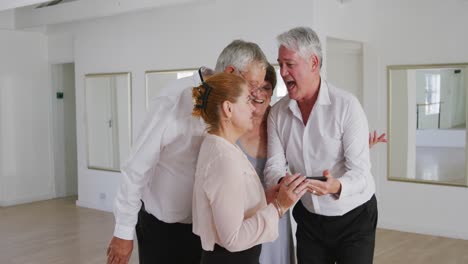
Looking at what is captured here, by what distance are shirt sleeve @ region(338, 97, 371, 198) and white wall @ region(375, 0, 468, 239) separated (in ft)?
14.6

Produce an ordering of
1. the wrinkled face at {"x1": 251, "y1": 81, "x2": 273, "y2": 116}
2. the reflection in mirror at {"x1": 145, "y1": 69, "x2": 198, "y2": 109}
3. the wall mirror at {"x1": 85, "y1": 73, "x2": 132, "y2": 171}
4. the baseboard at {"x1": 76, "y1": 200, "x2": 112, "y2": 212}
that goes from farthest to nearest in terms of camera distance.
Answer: the baseboard at {"x1": 76, "y1": 200, "x2": 112, "y2": 212}
the wall mirror at {"x1": 85, "y1": 73, "x2": 132, "y2": 171}
the reflection in mirror at {"x1": 145, "y1": 69, "x2": 198, "y2": 109}
the wrinkled face at {"x1": 251, "y1": 81, "x2": 273, "y2": 116}

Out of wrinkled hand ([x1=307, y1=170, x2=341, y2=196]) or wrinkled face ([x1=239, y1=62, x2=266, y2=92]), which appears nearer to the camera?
wrinkled hand ([x1=307, y1=170, x2=341, y2=196])

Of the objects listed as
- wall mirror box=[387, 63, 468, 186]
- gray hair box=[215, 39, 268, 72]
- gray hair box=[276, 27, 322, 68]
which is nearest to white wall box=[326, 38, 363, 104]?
wall mirror box=[387, 63, 468, 186]

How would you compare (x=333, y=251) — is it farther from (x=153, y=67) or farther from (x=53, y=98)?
(x=53, y=98)

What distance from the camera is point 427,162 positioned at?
671 cm

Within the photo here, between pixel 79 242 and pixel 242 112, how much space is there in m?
4.98

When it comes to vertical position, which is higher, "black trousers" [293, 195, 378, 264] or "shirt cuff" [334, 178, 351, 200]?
"shirt cuff" [334, 178, 351, 200]

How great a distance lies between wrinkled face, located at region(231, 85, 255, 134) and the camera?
1964mm

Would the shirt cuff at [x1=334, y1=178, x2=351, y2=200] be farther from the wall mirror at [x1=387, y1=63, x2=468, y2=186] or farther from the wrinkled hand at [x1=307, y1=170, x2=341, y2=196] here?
the wall mirror at [x1=387, y1=63, x2=468, y2=186]

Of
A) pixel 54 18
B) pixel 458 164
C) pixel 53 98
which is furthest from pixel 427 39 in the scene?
pixel 53 98

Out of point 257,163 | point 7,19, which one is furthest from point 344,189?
point 7,19

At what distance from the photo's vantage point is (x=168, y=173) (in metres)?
2.40

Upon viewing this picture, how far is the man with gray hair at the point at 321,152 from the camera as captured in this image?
2334mm

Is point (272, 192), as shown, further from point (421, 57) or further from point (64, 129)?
point (64, 129)
